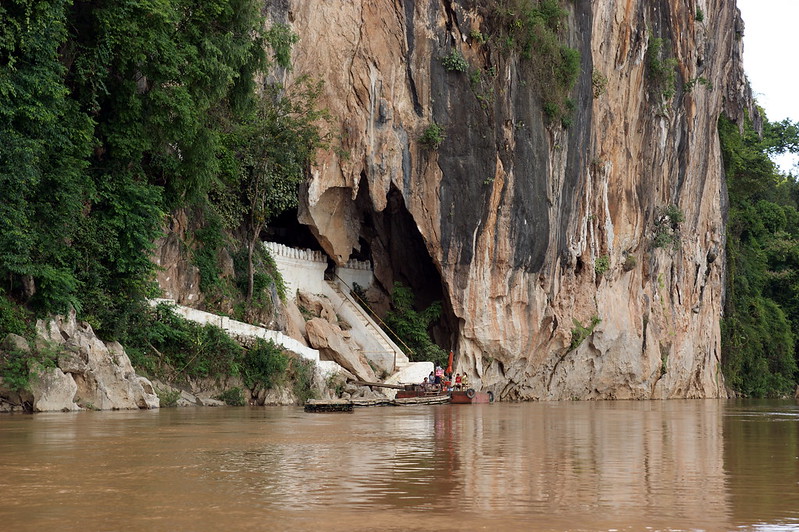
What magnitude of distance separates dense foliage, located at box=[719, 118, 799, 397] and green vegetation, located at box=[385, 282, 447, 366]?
86.6ft

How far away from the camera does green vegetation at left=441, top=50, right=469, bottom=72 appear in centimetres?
3353

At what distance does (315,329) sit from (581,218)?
1438 cm

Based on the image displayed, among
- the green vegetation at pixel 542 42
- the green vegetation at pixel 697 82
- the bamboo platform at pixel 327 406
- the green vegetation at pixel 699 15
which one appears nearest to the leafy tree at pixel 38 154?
the bamboo platform at pixel 327 406

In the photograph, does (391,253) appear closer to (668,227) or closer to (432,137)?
(432,137)

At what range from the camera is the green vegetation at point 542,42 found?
34.8m

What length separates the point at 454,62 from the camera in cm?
3356

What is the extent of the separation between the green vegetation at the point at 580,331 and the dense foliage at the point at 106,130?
19208 millimetres

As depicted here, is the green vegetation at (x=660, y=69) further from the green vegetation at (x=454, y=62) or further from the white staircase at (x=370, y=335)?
the white staircase at (x=370, y=335)

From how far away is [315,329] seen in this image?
30.6 meters

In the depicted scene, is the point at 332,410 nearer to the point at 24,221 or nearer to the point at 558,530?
the point at 24,221

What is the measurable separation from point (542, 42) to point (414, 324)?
1162 centimetres

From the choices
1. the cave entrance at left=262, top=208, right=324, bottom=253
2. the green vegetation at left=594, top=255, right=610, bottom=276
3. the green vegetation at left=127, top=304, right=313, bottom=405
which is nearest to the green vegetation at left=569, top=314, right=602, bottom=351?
the green vegetation at left=594, top=255, right=610, bottom=276

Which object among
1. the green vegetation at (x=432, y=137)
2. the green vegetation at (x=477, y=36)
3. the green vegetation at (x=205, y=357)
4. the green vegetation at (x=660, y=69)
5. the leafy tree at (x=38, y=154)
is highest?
the green vegetation at (x=660, y=69)

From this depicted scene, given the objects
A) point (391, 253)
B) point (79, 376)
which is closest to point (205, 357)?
point (79, 376)
